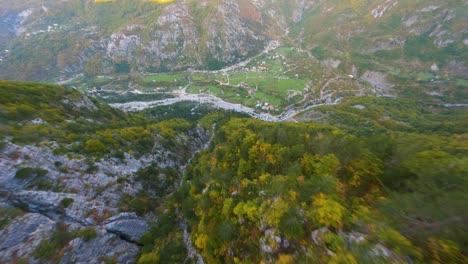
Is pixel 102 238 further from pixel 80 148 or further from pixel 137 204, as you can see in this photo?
pixel 80 148

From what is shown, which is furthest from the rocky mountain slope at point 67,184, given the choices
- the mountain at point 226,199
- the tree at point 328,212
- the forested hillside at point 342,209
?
the tree at point 328,212

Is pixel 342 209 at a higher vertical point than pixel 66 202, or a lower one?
higher

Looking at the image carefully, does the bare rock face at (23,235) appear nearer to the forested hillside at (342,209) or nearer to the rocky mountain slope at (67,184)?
the rocky mountain slope at (67,184)

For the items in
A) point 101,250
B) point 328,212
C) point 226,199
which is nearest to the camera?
point 328,212

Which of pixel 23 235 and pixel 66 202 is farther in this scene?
pixel 66 202

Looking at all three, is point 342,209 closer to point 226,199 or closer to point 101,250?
point 226,199

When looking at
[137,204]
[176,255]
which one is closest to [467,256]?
[176,255]

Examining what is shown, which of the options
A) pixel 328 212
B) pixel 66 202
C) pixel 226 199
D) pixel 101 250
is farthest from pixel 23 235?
pixel 328 212

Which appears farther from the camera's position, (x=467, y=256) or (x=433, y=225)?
(x=433, y=225)
